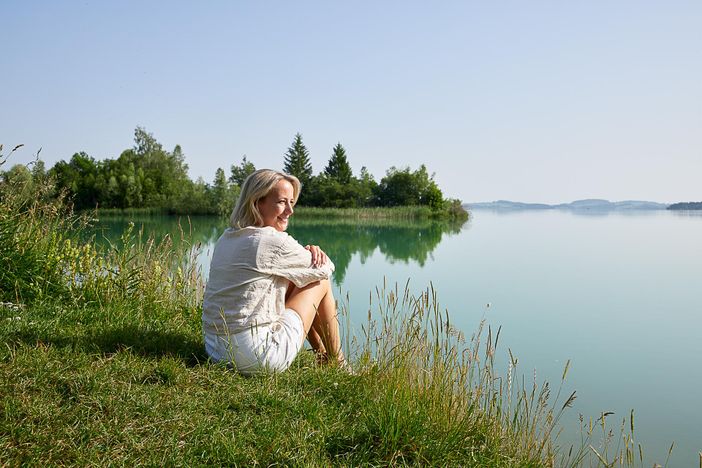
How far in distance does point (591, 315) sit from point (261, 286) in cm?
652

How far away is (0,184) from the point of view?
14.3 feet

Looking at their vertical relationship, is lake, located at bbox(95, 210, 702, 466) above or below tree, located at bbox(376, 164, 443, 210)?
below

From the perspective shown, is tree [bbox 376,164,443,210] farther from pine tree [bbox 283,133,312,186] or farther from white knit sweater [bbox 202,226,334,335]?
white knit sweater [bbox 202,226,334,335]

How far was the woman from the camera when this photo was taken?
104 inches

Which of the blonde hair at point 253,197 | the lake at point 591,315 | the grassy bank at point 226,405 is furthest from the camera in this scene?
the lake at point 591,315

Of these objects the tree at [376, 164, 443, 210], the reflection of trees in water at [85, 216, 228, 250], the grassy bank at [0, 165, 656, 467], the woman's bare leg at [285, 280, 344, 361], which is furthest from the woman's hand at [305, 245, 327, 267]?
the tree at [376, 164, 443, 210]

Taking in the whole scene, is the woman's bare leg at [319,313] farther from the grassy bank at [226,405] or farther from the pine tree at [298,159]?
the pine tree at [298,159]

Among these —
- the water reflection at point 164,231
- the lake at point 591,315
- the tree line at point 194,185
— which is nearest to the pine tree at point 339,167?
the tree line at point 194,185

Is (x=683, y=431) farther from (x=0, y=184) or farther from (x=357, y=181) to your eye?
(x=357, y=181)

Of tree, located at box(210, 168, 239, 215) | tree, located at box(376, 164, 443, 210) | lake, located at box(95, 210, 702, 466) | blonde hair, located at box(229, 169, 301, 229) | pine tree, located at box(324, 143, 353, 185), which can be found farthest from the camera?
pine tree, located at box(324, 143, 353, 185)

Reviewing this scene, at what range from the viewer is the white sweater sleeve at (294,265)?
269 cm

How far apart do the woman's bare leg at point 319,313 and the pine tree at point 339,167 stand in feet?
160

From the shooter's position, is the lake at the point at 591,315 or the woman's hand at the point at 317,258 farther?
the lake at the point at 591,315

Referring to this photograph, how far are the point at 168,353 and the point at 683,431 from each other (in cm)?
371
